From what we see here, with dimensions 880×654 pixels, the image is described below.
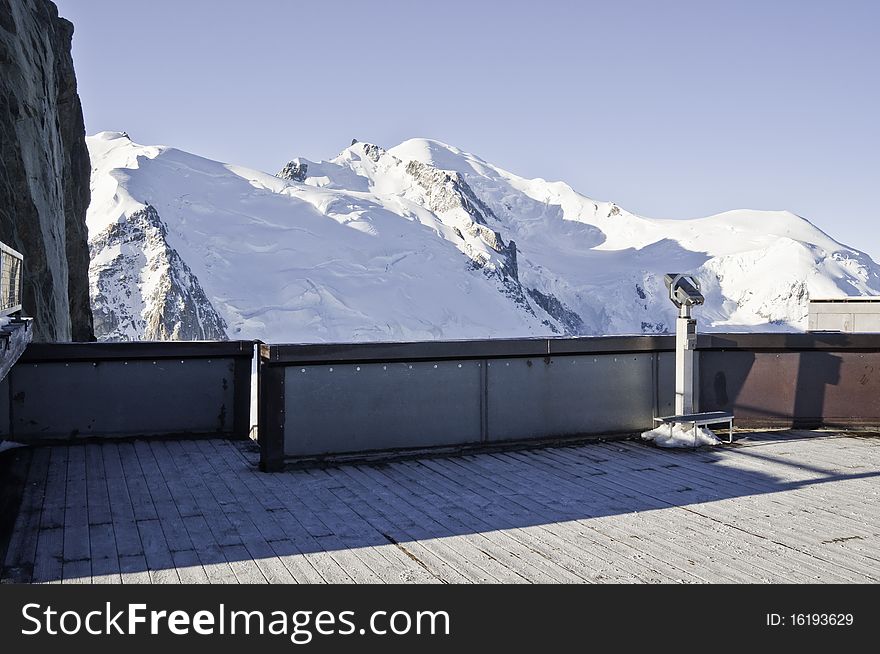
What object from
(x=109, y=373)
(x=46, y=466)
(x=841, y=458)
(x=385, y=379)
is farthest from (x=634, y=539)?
(x=109, y=373)

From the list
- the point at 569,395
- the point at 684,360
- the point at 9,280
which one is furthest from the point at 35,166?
the point at 684,360

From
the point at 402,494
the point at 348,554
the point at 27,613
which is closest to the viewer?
the point at 27,613

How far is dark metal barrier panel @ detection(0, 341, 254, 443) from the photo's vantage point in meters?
7.85

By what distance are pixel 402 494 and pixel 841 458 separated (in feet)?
13.8

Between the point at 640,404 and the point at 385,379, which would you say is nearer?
the point at 385,379

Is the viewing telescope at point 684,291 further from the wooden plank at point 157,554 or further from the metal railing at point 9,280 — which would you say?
the metal railing at point 9,280

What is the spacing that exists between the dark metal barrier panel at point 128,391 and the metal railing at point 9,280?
57 cm

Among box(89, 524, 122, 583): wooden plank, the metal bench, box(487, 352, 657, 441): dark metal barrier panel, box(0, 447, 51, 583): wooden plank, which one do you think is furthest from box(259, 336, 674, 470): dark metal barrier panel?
box(89, 524, 122, 583): wooden plank

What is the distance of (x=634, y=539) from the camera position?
16.4 ft

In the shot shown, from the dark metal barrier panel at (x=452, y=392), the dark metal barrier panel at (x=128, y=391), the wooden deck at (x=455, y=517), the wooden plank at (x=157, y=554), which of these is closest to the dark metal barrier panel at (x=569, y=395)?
the dark metal barrier panel at (x=452, y=392)

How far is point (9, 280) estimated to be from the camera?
776cm

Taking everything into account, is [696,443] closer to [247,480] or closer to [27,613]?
[247,480]

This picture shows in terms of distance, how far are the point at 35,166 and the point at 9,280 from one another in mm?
9430

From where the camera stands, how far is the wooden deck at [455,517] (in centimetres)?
442
